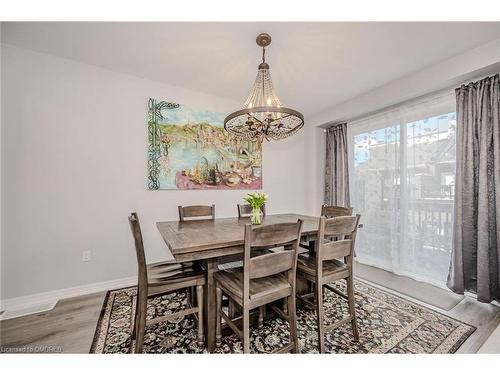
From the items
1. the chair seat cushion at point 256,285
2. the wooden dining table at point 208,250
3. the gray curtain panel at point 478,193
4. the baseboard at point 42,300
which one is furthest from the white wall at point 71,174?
the gray curtain panel at point 478,193

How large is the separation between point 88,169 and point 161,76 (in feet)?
4.60

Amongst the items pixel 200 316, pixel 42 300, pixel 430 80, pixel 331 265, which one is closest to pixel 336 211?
pixel 331 265

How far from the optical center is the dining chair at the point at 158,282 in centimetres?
134

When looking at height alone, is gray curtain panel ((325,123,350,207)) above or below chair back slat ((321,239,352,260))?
above

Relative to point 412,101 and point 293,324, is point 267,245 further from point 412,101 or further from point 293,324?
point 412,101

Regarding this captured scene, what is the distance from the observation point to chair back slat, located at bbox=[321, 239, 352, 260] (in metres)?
1.49

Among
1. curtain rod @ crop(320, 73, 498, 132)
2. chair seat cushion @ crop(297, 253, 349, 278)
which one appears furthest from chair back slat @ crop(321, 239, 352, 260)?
curtain rod @ crop(320, 73, 498, 132)

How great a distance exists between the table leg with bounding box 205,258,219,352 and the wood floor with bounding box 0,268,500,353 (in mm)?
852

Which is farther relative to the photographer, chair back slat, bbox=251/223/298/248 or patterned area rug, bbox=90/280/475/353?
patterned area rug, bbox=90/280/475/353

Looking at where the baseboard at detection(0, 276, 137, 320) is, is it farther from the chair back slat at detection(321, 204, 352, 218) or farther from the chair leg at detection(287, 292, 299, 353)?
the chair back slat at detection(321, 204, 352, 218)

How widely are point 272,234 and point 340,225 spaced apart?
59cm

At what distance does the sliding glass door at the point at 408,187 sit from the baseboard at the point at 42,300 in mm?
3584

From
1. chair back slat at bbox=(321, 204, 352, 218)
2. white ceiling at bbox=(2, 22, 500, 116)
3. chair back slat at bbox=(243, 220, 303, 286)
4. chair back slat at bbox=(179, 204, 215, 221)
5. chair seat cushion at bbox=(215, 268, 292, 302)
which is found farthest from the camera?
chair back slat at bbox=(179, 204, 215, 221)

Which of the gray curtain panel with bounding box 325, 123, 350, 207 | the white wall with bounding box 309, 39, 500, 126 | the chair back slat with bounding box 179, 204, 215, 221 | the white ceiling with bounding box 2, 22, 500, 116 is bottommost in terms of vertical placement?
the chair back slat with bounding box 179, 204, 215, 221
